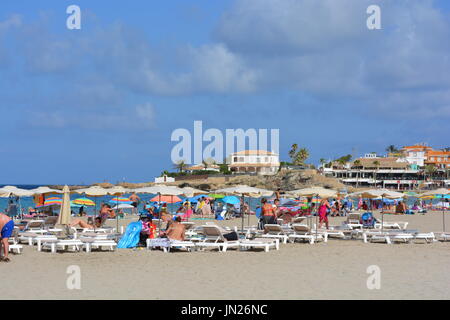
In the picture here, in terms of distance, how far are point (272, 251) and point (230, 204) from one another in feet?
59.4

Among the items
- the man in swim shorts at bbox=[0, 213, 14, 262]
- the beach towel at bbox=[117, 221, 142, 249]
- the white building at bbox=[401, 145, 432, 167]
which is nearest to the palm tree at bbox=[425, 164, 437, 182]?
the white building at bbox=[401, 145, 432, 167]

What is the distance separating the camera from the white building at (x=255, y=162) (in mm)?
115938

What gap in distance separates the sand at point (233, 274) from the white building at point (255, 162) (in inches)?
4012

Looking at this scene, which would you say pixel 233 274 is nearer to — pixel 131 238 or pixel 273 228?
pixel 131 238

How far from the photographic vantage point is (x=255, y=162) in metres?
118

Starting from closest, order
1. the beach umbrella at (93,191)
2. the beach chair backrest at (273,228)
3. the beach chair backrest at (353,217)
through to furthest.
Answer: the beach chair backrest at (273,228) < the beach umbrella at (93,191) < the beach chair backrest at (353,217)

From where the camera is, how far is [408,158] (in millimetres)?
131875

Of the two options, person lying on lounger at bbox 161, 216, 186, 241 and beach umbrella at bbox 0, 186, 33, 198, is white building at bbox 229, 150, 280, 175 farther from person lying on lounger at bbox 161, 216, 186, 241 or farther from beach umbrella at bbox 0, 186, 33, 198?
person lying on lounger at bbox 161, 216, 186, 241

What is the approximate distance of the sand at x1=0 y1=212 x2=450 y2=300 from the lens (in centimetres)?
809

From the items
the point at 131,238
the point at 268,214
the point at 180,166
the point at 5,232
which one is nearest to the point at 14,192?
the point at 131,238

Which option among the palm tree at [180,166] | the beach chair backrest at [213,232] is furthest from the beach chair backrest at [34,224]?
the palm tree at [180,166]

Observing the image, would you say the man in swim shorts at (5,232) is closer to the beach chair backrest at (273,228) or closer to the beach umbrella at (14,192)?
the beach chair backrest at (273,228)

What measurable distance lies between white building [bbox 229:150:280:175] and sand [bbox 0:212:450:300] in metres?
102
